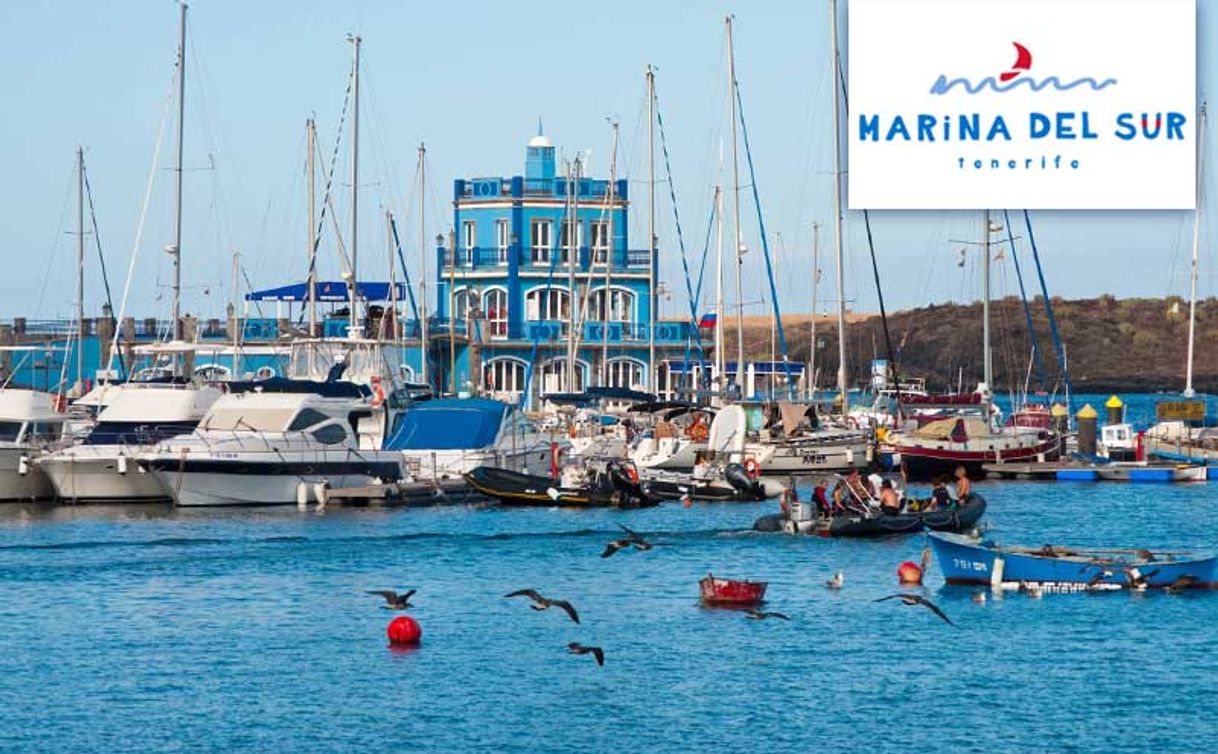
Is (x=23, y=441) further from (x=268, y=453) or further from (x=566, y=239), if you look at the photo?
(x=566, y=239)

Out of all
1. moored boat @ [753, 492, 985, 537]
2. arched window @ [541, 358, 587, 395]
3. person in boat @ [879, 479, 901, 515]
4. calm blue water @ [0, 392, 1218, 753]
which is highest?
arched window @ [541, 358, 587, 395]

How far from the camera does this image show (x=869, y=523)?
162 ft

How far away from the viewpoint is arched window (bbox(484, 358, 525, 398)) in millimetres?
94375

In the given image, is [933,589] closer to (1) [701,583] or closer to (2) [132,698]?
(1) [701,583]

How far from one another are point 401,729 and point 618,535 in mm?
23384

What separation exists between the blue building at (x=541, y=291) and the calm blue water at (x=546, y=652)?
40.5 metres

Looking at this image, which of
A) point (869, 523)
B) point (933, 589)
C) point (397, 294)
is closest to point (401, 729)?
point (933, 589)

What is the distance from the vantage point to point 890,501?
49.3 meters

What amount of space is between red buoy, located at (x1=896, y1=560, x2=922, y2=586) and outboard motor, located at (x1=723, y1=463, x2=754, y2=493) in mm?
17480

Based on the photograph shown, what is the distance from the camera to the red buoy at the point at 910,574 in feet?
141

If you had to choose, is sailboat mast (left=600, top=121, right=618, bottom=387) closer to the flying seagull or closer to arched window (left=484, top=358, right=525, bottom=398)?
arched window (left=484, top=358, right=525, bottom=398)

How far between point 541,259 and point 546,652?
200 feet

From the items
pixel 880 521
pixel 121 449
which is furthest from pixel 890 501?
pixel 121 449

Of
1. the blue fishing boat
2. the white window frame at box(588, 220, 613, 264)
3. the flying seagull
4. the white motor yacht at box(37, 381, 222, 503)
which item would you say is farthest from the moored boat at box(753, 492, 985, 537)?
the white window frame at box(588, 220, 613, 264)
